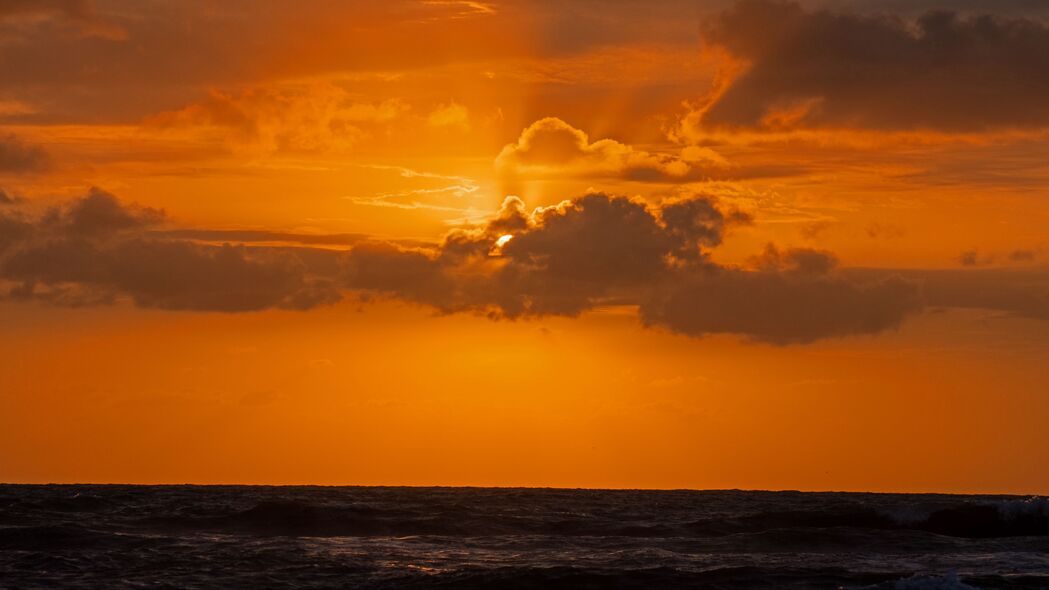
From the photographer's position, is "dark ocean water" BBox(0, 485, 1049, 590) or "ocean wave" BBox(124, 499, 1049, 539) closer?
"dark ocean water" BBox(0, 485, 1049, 590)

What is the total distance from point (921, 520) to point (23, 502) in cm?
6702

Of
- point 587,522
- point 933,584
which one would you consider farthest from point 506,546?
point 933,584

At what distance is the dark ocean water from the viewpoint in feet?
171

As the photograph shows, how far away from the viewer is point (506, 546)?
225 feet

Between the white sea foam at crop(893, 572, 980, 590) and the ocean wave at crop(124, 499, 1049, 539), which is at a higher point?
the ocean wave at crop(124, 499, 1049, 539)

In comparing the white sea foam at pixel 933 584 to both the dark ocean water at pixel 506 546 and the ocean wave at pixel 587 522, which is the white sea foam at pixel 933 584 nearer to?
the dark ocean water at pixel 506 546

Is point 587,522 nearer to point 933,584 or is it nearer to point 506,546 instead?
point 506,546

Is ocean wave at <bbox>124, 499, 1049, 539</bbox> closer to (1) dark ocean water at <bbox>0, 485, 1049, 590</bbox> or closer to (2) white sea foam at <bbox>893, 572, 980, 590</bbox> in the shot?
(1) dark ocean water at <bbox>0, 485, 1049, 590</bbox>

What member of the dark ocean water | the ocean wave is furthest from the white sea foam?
the ocean wave

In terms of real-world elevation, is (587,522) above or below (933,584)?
above

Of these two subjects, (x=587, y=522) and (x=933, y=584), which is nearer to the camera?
(x=933, y=584)

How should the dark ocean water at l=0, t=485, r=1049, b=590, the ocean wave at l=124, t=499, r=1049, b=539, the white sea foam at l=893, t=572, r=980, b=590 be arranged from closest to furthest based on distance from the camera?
the white sea foam at l=893, t=572, r=980, b=590, the dark ocean water at l=0, t=485, r=1049, b=590, the ocean wave at l=124, t=499, r=1049, b=539

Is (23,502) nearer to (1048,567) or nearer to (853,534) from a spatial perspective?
(853,534)

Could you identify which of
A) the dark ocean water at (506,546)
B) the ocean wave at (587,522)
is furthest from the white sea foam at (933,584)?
the ocean wave at (587,522)
